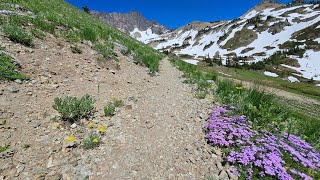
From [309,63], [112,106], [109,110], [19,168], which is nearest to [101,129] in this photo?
[109,110]

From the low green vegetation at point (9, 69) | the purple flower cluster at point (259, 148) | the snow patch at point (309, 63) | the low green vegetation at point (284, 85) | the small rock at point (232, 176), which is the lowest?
the snow patch at point (309, 63)

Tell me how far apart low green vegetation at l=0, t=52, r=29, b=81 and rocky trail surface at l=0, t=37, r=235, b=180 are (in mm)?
212

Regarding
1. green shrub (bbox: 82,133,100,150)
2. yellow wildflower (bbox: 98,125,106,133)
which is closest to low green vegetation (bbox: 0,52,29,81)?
yellow wildflower (bbox: 98,125,106,133)

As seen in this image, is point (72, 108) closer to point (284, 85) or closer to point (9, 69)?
point (9, 69)

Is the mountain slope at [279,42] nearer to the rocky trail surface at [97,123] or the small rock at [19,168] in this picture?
the rocky trail surface at [97,123]

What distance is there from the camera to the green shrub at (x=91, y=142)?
18.5 feet

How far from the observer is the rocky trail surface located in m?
5.03

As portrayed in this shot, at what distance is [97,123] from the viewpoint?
22.4 ft

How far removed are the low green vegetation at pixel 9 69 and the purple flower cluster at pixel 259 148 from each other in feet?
20.1

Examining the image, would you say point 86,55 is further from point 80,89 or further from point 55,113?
point 55,113

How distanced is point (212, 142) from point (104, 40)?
11727 millimetres

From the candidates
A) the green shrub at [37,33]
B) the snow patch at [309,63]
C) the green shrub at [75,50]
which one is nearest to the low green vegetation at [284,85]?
the green shrub at [75,50]

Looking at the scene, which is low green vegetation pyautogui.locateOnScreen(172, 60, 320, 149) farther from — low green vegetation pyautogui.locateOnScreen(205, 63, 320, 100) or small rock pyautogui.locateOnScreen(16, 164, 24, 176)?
low green vegetation pyautogui.locateOnScreen(205, 63, 320, 100)

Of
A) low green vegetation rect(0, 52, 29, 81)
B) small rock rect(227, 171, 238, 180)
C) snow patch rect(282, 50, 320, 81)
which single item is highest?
low green vegetation rect(0, 52, 29, 81)
